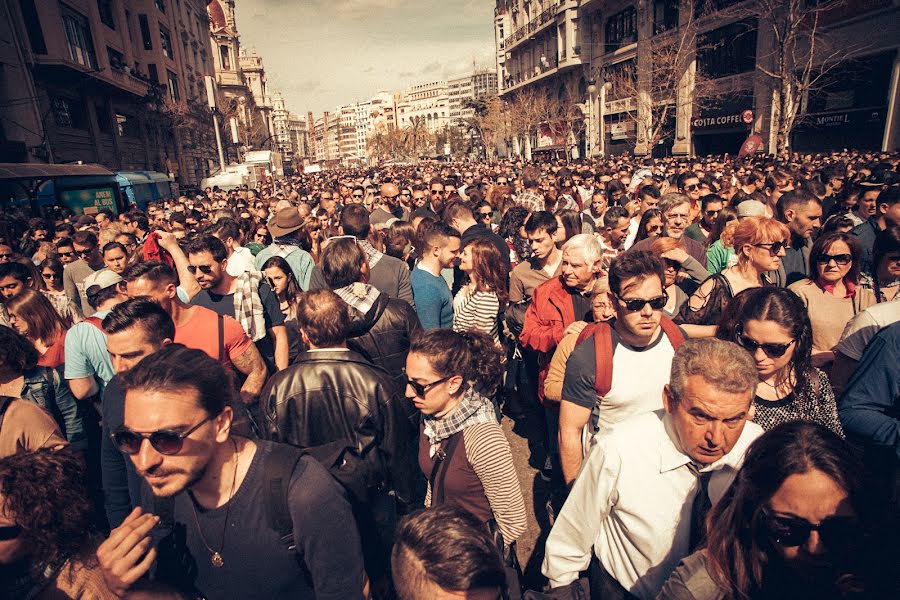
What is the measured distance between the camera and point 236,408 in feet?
8.45

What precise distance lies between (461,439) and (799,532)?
132cm

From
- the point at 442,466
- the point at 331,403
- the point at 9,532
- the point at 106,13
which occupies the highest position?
the point at 106,13

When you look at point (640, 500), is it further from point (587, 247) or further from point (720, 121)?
point (720, 121)

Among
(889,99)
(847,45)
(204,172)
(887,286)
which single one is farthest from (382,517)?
(204,172)

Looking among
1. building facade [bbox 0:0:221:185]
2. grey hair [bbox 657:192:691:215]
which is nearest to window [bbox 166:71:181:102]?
building facade [bbox 0:0:221:185]

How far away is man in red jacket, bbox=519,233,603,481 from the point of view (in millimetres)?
3434

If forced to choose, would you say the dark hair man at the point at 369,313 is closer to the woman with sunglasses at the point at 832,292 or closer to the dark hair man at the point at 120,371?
the dark hair man at the point at 120,371

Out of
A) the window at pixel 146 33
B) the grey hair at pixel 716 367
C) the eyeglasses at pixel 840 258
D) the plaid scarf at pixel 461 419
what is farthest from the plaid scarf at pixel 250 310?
the window at pixel 146 33

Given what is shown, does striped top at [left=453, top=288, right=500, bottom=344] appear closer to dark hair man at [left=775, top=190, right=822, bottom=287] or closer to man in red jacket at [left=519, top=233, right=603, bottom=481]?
man in red jacket at [left=519, top=233, right=603, bottom=481]

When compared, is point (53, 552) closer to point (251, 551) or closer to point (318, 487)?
point (251, 551)

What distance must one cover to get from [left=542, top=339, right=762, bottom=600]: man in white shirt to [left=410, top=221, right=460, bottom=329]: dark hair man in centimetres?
249

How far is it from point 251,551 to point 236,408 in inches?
43.2

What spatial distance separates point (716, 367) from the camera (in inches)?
68.5

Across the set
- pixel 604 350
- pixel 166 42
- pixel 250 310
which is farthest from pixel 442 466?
pixel 166 42
